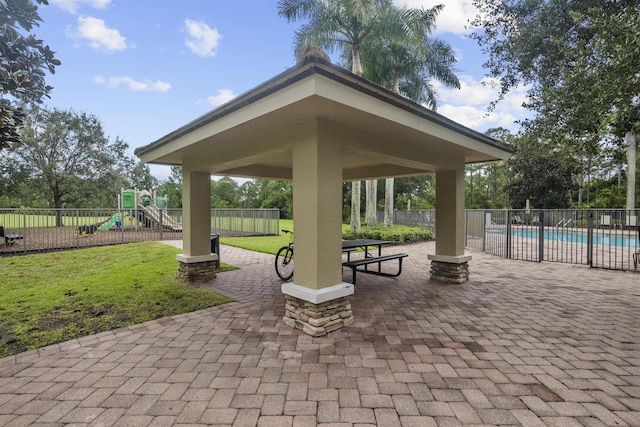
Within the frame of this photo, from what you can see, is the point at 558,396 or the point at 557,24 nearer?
the point at 558,396

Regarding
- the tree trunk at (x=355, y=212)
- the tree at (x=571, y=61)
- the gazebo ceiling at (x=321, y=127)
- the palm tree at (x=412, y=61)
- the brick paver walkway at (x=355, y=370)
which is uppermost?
the palm tree at (x=412, y=61)

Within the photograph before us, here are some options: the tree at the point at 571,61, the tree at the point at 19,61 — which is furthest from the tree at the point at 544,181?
the tree at the point at 19,61

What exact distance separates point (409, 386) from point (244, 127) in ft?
10.9

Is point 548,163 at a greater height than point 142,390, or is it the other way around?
point 548,163

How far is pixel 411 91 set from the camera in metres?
16.7

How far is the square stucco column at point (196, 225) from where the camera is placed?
5.84 m

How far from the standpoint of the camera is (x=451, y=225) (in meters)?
5.92

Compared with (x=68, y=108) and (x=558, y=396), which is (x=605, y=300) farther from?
(x=68, y=108)

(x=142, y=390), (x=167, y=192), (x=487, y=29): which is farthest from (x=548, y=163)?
(x=167, y=192)

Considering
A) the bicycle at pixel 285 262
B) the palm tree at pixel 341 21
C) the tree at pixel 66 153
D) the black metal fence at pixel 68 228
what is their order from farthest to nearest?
the tree at pixel 66 153 → the palm tree at pixel 341 21 → the black metal fence at pixel 68 228 → the bicycle at pixel 285 262

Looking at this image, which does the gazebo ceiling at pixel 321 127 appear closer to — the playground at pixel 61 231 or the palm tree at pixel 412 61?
the playground at pixel 61 231

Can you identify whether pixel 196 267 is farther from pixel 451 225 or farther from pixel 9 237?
pixel 9 237

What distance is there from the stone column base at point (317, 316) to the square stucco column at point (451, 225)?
3058mm

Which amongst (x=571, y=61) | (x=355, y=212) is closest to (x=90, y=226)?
(x=355, y=212)
